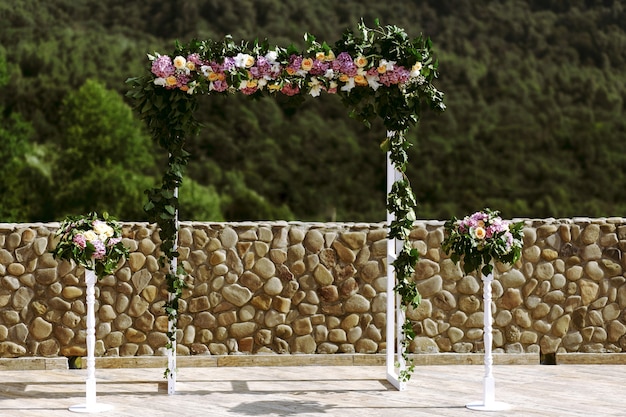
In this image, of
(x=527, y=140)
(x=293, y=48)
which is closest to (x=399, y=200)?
(x=293, y=48)

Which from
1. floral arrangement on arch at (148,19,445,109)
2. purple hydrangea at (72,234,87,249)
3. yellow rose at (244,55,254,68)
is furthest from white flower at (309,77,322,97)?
purple hydrangea at (72,234,87,249)

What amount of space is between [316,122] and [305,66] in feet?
76.7

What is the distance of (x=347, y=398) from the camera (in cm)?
782

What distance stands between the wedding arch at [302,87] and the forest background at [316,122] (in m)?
20.9

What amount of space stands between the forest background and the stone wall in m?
19.6

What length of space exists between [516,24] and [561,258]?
24851 millimetres

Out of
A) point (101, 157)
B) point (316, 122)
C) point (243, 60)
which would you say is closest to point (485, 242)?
point (243, 60)

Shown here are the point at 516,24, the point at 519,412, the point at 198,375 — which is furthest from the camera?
the point at 516,24

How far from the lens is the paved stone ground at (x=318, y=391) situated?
7.24 metres

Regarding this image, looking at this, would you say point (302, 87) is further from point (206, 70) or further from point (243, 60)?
point (206, 70)

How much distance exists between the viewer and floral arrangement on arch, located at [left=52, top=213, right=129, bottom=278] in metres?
7.22

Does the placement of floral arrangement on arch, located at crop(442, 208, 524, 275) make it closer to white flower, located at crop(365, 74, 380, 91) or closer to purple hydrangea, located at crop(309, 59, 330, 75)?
white flower, located at crop(365, 74, 380, 91)

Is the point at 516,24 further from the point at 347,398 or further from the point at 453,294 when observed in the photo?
the point at 347,398

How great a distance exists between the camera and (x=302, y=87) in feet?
26.7
